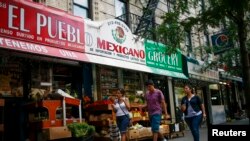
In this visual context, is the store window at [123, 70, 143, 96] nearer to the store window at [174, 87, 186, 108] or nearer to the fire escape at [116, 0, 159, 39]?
the fire escape at [116, 0, 159, 39]

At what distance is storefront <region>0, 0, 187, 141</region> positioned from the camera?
939cm

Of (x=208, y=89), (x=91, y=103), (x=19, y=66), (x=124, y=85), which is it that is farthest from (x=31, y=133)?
(x=208, y=89)

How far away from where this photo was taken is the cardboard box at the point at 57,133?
30.3ft

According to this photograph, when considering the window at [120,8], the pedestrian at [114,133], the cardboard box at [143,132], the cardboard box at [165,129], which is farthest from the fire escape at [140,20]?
the pedestrian at [114,133]

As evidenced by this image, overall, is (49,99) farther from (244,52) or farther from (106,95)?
(244,52)

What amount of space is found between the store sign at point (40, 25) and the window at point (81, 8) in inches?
83.0

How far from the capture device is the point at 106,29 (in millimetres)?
12430

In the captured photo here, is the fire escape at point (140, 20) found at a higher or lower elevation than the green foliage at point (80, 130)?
higher

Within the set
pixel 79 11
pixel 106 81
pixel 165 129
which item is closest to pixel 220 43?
pixel 165 129

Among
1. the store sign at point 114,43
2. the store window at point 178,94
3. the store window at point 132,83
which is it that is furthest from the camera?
the store window at point 178,94

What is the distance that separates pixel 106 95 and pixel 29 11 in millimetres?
5098

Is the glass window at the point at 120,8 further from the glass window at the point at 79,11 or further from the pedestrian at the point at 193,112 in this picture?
the pedestrian at the point at 193,112

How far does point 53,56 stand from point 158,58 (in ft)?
20.8

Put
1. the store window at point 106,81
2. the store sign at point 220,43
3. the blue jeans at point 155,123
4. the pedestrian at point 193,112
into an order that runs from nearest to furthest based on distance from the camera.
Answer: the pedestrian at point 193,112, the blue jeans at point 155,123, the store window at point 106,81, the store sign at point 220,43
